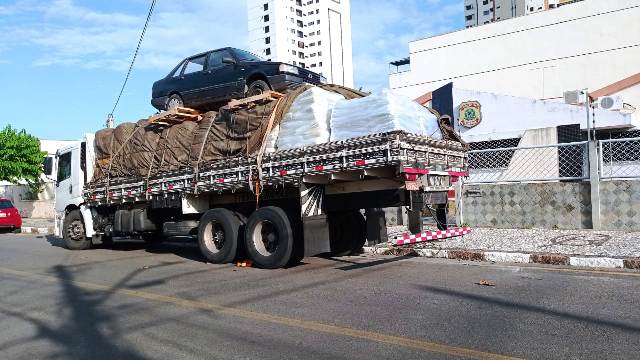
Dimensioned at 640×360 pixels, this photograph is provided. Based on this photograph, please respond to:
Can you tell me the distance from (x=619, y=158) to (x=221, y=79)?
842 cm

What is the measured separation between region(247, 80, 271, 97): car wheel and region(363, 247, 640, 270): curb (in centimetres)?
381

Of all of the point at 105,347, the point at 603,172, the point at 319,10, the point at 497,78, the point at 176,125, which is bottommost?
the point at 105,347

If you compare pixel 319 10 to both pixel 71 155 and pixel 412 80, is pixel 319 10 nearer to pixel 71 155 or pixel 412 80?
pixel 412 80

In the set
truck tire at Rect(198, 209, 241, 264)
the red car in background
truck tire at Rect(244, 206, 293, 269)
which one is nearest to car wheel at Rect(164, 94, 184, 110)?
truck tire at Rect(198, 209, 241, 264)

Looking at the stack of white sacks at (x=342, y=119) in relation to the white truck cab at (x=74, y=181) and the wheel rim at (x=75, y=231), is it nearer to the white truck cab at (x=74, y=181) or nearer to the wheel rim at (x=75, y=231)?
the white truck cab at (x=74, y=181)

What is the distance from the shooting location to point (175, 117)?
10.8 meters

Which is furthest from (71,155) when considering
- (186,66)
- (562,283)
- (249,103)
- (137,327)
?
(562,283)

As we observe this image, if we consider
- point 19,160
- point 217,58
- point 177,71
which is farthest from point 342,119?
point 19,160

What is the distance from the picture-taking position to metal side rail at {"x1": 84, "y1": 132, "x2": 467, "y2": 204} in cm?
745

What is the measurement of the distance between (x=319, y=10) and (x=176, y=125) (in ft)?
353

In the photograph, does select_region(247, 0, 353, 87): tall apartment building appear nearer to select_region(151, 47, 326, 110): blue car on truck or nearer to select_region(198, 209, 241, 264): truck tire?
select_region(151, 47, 326, 110): blue car on truck

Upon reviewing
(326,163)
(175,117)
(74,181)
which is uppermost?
(175,117)

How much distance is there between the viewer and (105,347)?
500cm

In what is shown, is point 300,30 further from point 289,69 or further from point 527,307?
point 527,307
